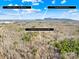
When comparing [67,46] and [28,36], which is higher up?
[28,36]

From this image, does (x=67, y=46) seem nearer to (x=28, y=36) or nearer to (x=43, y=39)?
(x=43, y=39)

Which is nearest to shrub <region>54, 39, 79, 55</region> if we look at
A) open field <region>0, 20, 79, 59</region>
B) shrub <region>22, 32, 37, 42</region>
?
open field <region>0, 20, 79, 59</region>

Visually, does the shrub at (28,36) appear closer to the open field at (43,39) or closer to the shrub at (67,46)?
the open field at (43,39)

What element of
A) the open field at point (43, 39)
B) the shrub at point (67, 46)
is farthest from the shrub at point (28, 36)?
the shrub at point (67, 46)

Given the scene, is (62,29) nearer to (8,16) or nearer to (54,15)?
(54,15)

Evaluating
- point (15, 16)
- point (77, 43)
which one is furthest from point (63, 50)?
point (15, 16)

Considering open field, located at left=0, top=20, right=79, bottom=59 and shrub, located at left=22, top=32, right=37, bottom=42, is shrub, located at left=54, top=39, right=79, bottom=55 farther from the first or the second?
shrub, located at left=22, top=32, right=37, bottom=42

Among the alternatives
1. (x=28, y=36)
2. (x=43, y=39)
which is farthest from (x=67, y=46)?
(x=28, y=36)

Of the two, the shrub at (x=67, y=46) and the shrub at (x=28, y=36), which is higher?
the shrub at (x=28, y=36)
